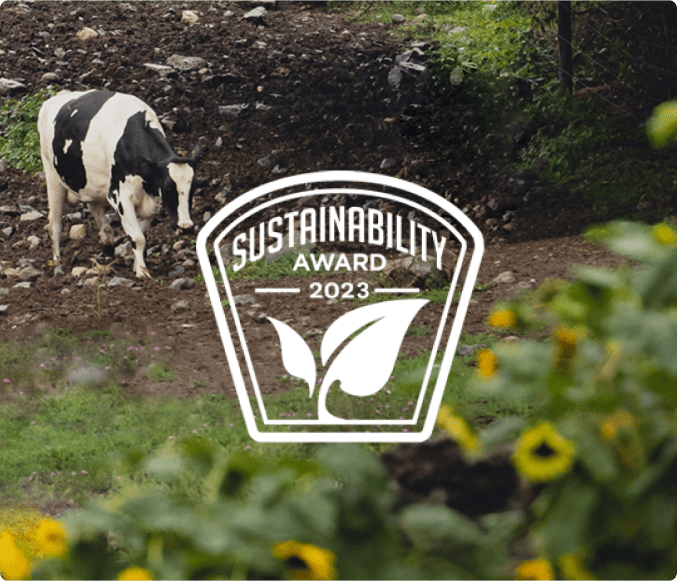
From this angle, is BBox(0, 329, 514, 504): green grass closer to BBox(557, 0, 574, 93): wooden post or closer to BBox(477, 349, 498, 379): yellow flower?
BBox(477, 349, 498, 379): yellow flower

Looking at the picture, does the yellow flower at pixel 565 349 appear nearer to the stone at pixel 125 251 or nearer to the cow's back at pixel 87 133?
the stone at pixel 125 251

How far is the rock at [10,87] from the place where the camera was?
750 cm

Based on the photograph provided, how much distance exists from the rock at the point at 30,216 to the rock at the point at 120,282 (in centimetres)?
165

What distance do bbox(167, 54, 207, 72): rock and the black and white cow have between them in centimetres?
150

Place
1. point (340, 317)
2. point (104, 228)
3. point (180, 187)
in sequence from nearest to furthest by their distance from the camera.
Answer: point (340, 317)
point (180, 187)
point (104, 228)

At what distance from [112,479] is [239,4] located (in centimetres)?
640

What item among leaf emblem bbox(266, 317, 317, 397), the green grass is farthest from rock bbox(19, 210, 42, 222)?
leaf emblem bbox(266, 317, 317, 397)

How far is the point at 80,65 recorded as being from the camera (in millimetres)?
7898

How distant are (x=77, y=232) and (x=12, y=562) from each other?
5.78 metres

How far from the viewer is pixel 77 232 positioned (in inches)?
260

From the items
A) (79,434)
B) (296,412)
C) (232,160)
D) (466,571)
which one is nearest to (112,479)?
(79,434)

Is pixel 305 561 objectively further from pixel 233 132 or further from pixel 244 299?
pixel 233 132

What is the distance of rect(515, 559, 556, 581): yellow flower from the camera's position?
1.05 m

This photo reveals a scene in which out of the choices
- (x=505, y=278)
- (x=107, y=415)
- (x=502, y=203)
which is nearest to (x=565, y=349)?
(x=107, y=415)
